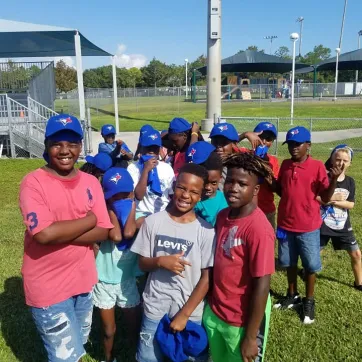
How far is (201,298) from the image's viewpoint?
2.39 metres

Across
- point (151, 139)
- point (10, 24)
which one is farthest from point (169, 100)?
point (151, 139)

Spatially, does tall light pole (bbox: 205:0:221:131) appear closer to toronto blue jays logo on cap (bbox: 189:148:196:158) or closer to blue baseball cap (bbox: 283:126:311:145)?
blue baseball cap (bbox: 283:126:311:145)

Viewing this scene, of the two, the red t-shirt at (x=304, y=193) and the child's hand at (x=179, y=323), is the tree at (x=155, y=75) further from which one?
the child's hand at (x=179, y=323)

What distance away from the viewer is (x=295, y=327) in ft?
12.1

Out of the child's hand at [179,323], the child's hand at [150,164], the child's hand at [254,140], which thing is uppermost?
the child's hand at [254,140]

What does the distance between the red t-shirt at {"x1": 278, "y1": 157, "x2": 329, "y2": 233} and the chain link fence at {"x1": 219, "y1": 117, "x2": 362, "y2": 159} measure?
23.0 feet

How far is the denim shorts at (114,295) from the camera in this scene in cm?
293

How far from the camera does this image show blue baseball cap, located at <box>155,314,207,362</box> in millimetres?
2396

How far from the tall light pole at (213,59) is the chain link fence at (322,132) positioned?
1278 mm

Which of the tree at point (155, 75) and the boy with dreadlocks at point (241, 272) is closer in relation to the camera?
the boy with dreadlocks at point (241, 272)

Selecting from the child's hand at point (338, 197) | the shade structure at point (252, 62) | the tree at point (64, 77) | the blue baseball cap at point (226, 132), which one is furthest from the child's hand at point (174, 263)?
the tree at point (64, 77)

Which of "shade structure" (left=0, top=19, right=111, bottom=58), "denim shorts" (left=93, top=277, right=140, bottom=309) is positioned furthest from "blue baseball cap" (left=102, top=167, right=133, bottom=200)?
"shade structure" (left=0, top=19, right=111, bottom=58)

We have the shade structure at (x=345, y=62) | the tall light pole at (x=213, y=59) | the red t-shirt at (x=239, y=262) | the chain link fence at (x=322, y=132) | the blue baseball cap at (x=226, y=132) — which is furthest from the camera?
the shade structure at (x=345, y=62)

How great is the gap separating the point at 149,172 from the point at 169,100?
37.4m
